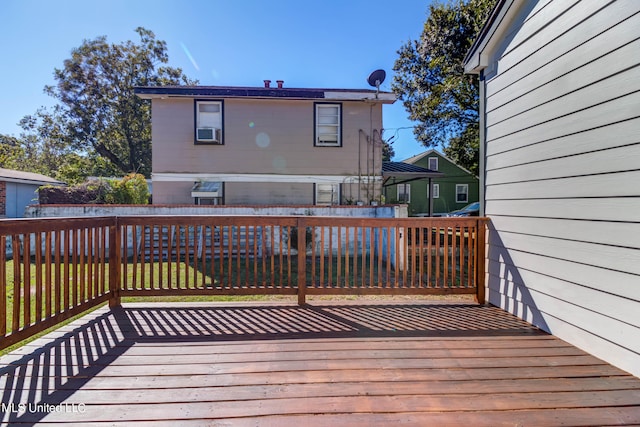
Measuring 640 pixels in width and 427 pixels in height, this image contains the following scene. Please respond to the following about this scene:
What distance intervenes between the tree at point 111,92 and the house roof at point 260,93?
9.91m

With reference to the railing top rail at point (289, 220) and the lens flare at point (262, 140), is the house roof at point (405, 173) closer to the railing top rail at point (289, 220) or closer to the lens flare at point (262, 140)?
the lens flare at point (262, 140)

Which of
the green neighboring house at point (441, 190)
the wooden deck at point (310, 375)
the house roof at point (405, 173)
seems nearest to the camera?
the wooden deck at point (310, 375)

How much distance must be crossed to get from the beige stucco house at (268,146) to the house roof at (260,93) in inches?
1.1

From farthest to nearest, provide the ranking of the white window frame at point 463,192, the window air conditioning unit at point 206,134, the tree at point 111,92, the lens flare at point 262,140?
the white window frame at point 463,192
the tree at point 111,92
the lens flare at point 262,140
the window air conditioning unit at point 206,134

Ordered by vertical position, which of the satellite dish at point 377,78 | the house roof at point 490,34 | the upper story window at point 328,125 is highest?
the satellite dish at point 377,78

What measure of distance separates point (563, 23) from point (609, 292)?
220 centimetres

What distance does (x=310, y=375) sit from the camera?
6.38ft

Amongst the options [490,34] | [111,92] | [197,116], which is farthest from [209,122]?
[111,92]

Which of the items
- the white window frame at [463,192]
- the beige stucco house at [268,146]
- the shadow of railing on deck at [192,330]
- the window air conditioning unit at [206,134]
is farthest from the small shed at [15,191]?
the white window frame at [463,192]

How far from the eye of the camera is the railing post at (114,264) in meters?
3.20

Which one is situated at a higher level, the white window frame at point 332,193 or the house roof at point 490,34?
the house roof at point 490,34

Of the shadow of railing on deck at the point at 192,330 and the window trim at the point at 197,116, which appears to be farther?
the window trim at the point at 197,116

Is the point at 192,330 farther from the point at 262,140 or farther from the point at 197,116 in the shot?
the point at 197,116

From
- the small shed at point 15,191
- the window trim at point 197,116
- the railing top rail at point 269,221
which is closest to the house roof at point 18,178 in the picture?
the small shed at point 15,191
